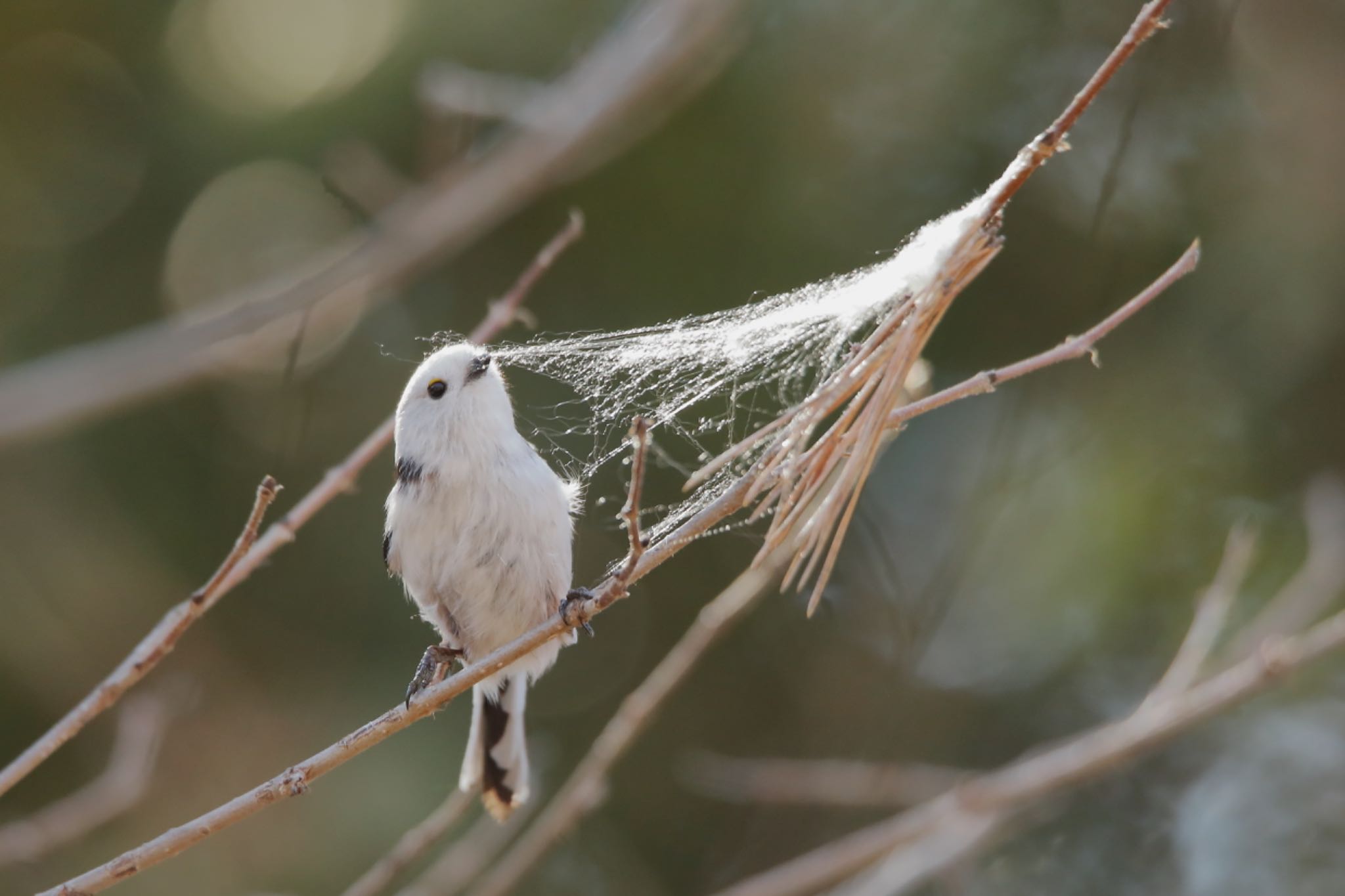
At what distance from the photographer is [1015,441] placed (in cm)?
233

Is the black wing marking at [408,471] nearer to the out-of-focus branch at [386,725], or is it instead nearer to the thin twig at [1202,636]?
the out-of-focus branch at [386,725]

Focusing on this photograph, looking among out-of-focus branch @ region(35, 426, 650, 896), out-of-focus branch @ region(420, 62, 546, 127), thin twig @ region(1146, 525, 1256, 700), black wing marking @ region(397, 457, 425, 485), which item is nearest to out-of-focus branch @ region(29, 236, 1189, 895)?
out-of-focus branch @ region(35, 426, 650, 896)

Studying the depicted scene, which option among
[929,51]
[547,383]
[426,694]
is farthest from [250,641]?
[929,51]

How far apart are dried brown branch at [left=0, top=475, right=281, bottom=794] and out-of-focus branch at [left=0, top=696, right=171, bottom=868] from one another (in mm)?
435

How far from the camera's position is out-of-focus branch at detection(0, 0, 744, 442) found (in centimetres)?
232

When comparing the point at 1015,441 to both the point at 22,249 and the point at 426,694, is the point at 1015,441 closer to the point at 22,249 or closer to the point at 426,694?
the point at 426,694

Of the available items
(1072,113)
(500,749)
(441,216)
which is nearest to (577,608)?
(1072,113)

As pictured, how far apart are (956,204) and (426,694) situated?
2.29 meters

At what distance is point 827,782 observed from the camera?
229 cm

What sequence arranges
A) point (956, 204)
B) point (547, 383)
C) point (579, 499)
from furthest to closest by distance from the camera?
point (956, 204) < point (547, 383) < point (579, 499)

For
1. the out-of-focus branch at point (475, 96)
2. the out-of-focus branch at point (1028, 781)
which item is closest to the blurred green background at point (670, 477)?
the out-of-focus branch at point (475, 96)

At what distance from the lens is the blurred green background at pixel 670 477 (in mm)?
3021

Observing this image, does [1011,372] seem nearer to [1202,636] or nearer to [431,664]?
[1202,636]

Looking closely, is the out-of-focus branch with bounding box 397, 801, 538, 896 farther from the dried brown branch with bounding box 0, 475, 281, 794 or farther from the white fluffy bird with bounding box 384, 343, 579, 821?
the dried brown branch with bounding box 0, 475, 281, 794
